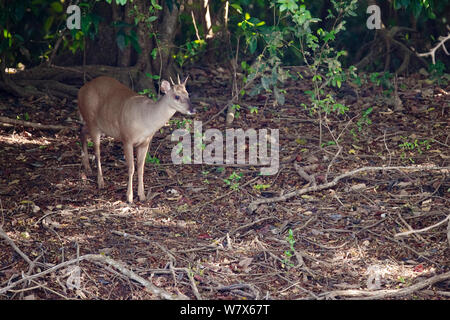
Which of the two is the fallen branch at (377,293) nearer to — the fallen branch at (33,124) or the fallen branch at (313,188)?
the fallen branch at (313,188)

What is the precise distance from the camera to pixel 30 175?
696 centimetres

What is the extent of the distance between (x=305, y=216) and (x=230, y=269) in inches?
45.1

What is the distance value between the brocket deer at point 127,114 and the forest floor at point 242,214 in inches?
11.8

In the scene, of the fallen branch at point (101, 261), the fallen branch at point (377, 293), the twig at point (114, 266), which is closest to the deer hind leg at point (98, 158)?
the fallen branch at point (101, 261)

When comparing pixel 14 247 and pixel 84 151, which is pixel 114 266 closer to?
pixel 14 247

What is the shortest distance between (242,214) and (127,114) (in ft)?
5.26

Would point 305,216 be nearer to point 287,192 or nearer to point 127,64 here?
point 287,192

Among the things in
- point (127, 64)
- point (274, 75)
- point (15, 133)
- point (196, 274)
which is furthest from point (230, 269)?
point (127, 64)

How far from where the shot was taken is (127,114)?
22.1 feet

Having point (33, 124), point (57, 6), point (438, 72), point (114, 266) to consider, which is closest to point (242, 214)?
point (114, 266)

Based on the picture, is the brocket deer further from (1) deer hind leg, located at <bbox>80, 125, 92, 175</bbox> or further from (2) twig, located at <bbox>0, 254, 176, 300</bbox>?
(2) twig, located at <bbox>0, 254, 176, 300</bbox>

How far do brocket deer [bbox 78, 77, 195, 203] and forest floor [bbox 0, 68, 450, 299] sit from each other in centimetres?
30
